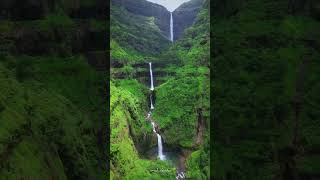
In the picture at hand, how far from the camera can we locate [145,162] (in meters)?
28.5

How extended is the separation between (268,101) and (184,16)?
112 meters

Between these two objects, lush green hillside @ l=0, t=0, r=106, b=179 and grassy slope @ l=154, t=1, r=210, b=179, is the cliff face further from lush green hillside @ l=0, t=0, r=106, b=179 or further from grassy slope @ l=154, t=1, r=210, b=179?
lush green hillside @ l=0, t=0, r=106, b=179

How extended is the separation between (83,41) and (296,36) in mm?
11459

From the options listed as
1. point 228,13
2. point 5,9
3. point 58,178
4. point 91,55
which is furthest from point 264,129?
point 5,9

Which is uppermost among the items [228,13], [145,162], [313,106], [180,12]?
[180,12]

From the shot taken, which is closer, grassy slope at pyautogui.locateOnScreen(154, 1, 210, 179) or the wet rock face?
grassy slope at pyautogui.locateOnScreen(154, 1, 210, 179)

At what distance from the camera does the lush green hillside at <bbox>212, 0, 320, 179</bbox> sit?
9984 mm

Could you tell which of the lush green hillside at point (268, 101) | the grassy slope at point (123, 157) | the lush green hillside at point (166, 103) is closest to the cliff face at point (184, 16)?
the lush green hillside at point (166, 103)

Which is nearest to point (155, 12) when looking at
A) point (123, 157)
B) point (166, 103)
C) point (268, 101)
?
point (166, 103)

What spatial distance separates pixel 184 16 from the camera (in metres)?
121

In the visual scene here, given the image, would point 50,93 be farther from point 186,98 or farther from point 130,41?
point 130,41

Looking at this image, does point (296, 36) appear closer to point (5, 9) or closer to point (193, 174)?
point (5, 9)

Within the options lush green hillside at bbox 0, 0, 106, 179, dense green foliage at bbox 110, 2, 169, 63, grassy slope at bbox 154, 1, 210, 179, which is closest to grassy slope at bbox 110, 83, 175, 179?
lush green hillside at bbox 0, 0, 106, 179

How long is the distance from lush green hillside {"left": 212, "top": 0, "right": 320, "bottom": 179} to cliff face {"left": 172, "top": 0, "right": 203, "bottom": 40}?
4136 inches
